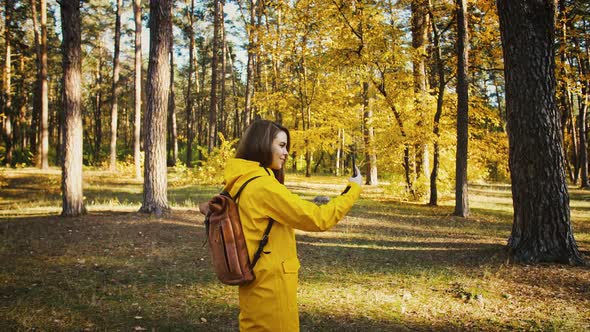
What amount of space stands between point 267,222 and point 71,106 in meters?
9.56

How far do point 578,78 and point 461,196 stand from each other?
6.91 meters

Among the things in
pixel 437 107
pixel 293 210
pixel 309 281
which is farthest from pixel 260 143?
pixel 437 107

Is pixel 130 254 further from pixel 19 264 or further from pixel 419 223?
pixel 419 223

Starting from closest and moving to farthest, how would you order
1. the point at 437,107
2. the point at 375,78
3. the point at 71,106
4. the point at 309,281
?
1. the point at 309,281
2. the point at 71,106
3. the point at 437,107
4. the point at 375,78

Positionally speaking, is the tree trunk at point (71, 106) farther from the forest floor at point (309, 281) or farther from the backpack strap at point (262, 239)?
the backpack strap at point (262, 239)

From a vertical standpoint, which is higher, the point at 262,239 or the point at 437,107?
the point at 437,107

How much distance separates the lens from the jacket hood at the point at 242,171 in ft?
8.38

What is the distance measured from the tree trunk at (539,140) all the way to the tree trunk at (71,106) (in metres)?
9.22

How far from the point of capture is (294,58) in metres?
25.0

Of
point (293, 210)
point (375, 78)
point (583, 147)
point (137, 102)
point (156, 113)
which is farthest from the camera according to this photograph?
point (137, 102)

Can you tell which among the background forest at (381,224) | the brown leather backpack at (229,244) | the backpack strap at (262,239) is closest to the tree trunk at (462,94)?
the background forest at (381,224)

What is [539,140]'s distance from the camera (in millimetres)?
6242

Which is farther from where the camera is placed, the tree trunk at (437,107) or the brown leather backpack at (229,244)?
the tree trunk at (437,107)

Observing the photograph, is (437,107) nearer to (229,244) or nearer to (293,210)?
(293,210)
